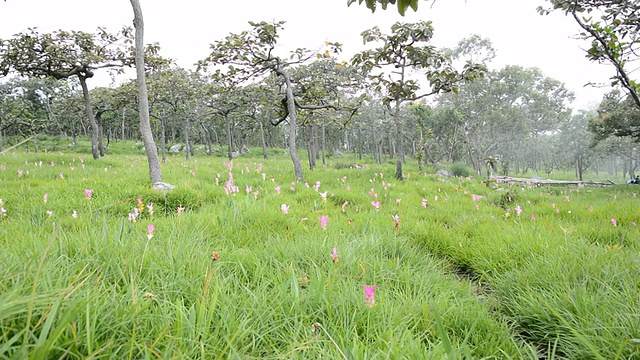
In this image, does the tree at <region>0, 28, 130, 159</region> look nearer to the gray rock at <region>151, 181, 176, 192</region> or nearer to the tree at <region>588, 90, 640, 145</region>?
the gray rock at <region>151, 181, 176, 192</region>

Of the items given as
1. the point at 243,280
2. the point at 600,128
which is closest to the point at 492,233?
the point at 243,280

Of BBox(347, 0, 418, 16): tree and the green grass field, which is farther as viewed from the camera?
BBox(347, 0, 418, 16): tree

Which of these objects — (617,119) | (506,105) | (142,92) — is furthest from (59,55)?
(506,105)

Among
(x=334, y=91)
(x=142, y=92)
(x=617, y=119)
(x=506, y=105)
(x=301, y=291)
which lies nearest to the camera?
(x=301, y=291)

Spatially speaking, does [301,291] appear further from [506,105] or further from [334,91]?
[506,105]

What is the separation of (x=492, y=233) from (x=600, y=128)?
25055 millimetres

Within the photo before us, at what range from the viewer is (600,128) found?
20.3 metres

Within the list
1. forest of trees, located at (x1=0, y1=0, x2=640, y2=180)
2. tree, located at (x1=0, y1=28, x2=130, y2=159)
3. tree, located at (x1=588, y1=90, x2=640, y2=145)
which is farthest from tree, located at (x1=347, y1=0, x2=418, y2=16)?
tree, located at (x1=588, y1=90, x2=640, y2=145)

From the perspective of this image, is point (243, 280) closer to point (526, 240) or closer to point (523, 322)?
point (523, 322)

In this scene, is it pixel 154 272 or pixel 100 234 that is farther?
pixel 100 234

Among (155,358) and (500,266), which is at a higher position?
(155,358)

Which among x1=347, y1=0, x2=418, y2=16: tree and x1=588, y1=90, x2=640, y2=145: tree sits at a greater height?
x1=588, y1=90, x2=640, y2=145: tree

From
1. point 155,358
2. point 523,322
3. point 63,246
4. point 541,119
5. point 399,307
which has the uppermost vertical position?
point 541,119

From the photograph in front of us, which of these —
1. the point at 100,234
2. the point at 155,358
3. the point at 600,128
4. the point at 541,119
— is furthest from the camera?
the point at 541,119
